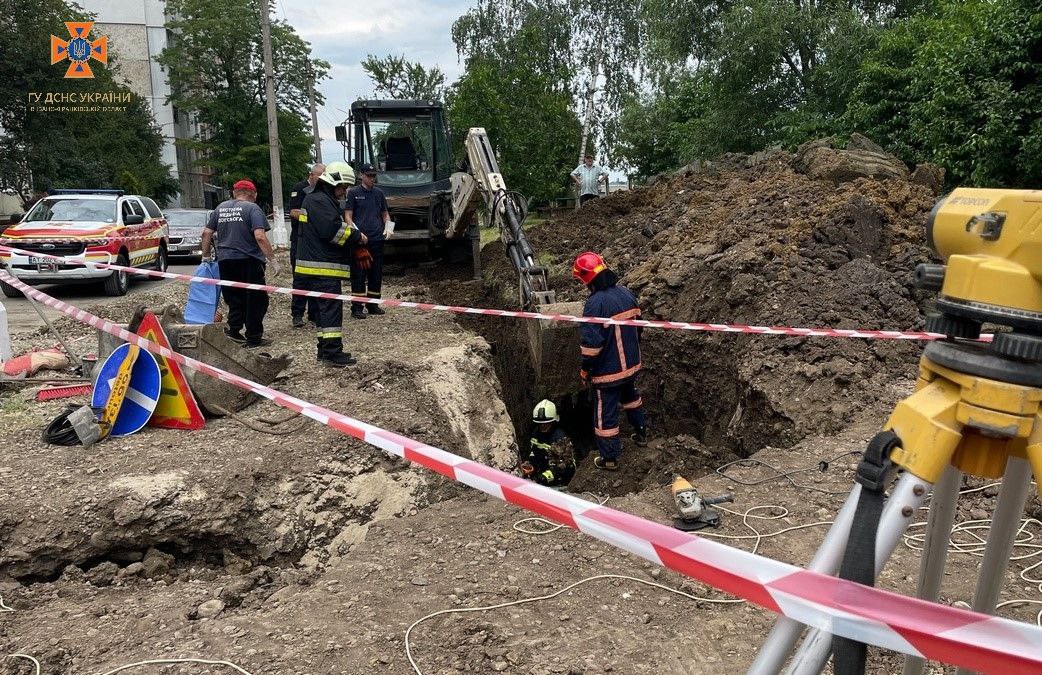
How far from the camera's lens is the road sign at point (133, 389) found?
5242 mm

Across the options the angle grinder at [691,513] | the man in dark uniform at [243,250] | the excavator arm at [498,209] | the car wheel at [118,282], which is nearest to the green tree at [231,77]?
the car wheel at [118,282]

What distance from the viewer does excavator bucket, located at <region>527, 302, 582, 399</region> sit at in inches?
300

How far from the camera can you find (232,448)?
202 inches

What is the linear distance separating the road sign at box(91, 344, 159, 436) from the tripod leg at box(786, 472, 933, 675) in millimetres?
5123

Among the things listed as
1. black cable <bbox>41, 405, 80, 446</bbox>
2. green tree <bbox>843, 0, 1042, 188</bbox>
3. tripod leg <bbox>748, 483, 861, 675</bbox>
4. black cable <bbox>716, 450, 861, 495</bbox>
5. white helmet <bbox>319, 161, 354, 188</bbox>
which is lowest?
black cable <bbox>716, 450, 861, 495</bbox>

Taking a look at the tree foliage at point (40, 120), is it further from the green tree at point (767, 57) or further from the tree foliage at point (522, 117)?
the green tree at point (767, 57)

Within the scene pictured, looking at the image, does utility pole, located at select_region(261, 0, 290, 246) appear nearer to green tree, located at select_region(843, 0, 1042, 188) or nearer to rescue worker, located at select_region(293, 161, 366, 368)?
rescue worker, located at select_region(293, 161, 366, 368)

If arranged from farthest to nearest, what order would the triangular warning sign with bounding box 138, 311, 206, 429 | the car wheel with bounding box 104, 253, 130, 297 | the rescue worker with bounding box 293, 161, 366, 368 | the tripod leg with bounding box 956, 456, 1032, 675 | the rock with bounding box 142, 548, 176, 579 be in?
1. the car wheel with bounding box 104, 253, 130, 297
2. the rescue worker with bounding box 293, 161, 366, 368
3. the triangular warning sign with bounding box 138, 311, 206, 429
4. the rock with bounding box 142, 548, 176, 579
5. the tripod leg with bounding box 956, 456, 1032, 675

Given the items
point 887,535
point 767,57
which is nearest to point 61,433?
point 887,535

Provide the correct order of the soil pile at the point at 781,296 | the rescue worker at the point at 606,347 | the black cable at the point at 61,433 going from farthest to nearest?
the soil pile at the point at 781,296 < the rescue worker at the point at 606,347 < the black cable at the point at 61,433

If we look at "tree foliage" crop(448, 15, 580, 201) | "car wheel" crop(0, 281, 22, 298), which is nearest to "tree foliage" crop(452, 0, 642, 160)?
"tree foliage" crop(448, 15, 580, 201)

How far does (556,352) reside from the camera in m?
8.03

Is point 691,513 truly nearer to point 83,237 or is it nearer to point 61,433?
point 61,433

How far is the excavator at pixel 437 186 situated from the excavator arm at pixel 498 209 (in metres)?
0.01
